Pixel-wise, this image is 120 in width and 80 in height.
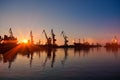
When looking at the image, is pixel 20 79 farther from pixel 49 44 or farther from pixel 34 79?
pixel 49 44

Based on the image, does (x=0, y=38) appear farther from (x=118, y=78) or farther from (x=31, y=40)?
(x=118, y=78)

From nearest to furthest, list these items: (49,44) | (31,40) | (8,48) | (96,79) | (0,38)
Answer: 1. (96,79)
2. (8,48)
3. (0,38)
4. (31,40)
5. (49,44)

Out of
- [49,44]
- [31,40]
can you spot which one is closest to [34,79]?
[31,40]

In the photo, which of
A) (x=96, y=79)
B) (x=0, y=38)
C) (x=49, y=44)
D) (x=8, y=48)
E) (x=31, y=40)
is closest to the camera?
(x=96, y=79)

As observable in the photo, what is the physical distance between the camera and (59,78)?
30.5 m

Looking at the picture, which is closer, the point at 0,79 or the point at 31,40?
the point at 0,79

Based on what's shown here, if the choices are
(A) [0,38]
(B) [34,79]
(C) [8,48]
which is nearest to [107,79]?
(B) [34,79]

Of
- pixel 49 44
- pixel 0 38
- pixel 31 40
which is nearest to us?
pixel 0 38

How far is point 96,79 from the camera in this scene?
96.1 ft

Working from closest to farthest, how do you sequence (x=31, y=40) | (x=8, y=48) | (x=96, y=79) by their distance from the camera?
(x=96, y=79), (x=8, y=48), (x=31, y=40)

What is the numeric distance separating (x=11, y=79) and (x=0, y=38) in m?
101

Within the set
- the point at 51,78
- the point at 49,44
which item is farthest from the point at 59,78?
the point at 49,44

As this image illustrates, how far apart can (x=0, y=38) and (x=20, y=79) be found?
102 metres

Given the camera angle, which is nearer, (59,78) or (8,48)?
(59,78)
